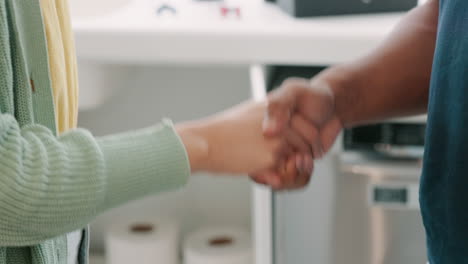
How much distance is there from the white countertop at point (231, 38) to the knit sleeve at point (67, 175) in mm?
632

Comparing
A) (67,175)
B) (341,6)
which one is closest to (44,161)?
(67,175)

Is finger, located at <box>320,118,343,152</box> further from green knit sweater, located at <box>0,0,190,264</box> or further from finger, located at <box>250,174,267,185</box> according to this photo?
green knit sweater, located at <box>0,0,190,264</box>

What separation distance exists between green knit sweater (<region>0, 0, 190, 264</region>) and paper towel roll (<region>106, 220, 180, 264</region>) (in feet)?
3.10

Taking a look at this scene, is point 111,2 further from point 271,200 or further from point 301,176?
point 301,176

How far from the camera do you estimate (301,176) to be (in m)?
1.04

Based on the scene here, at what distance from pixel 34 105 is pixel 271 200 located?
661 millimetres

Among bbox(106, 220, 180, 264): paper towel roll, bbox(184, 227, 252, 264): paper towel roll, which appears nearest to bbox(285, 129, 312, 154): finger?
bbox(184, 227, 252, 264): paper towel roll

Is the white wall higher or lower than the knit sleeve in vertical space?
lower

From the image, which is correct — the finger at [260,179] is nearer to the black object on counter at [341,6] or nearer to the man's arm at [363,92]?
the man's arm at [363,92]

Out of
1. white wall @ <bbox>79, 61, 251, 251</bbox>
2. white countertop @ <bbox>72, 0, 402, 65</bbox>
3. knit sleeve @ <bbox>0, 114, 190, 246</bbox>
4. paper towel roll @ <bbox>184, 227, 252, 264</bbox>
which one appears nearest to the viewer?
knit sleeve @ <bbox>0, 114, 190, 246</bbox>

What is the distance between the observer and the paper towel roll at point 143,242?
1743 millimetres

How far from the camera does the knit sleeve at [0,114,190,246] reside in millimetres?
694

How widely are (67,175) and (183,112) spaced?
116 cm

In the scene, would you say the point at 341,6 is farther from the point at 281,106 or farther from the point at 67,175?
the point at 67,175
